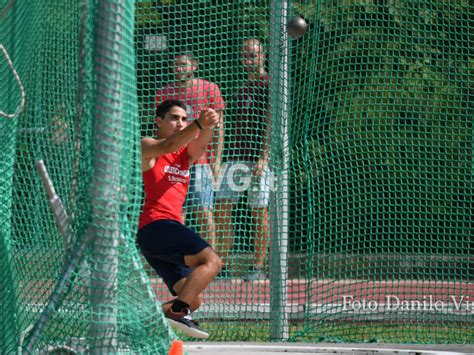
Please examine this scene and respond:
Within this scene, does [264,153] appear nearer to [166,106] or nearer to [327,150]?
[327,150]

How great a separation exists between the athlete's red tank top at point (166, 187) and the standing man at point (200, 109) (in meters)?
0.53

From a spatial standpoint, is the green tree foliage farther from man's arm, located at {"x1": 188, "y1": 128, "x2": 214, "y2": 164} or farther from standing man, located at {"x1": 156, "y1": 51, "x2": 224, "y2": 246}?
man's arm, located at {"x1": 188, "y1": 128, "x2": 214, "y2": 164}

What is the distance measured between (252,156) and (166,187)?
1025 mm

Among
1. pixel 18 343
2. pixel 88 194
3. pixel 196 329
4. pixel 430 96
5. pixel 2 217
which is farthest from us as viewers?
pixel 430 96

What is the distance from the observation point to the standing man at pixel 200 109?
7047 millimetres

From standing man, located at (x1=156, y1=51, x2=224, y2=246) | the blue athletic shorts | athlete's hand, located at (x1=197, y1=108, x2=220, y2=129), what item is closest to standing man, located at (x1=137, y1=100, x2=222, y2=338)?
the blue athletic shorts

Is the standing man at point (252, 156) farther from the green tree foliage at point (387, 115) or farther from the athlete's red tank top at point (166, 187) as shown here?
the athlete's red tank top at point (166, 187)

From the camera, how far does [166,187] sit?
636 cm

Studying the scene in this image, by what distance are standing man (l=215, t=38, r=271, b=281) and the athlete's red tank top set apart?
2.37 feet

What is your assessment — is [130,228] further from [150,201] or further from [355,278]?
[355,278]

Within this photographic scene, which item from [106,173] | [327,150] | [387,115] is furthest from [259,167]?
[106,173]

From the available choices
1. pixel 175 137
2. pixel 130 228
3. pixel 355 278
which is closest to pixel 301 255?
pixel 355 278

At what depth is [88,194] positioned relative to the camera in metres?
4.11

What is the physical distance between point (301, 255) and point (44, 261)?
118 inches
